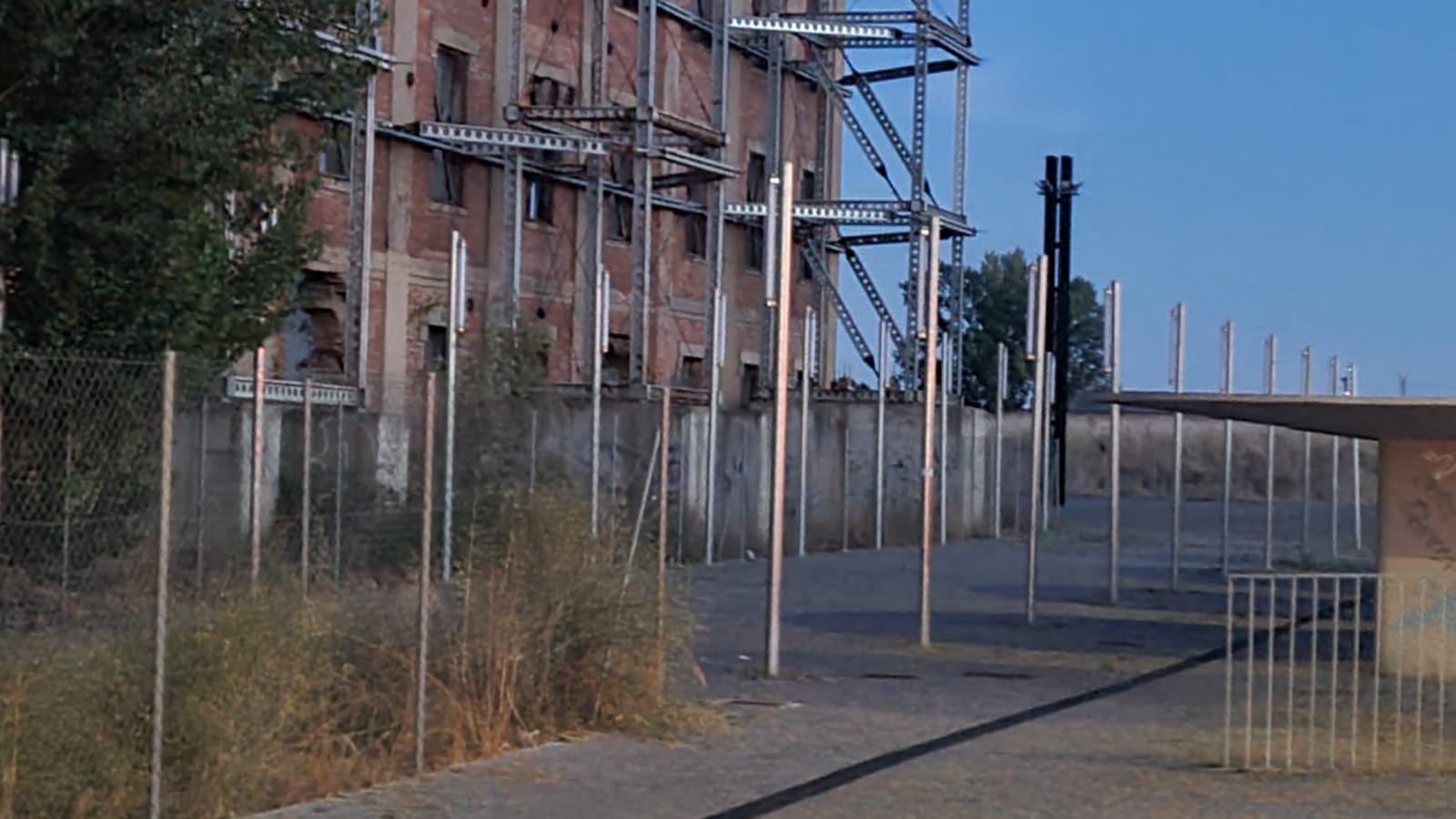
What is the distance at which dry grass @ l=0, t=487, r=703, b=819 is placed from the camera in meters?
10.5

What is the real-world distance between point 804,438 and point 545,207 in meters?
7.76

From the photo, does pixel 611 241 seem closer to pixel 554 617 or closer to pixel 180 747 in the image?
pixel 554 617

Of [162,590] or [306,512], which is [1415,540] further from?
[162,590]

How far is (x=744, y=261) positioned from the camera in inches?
1980

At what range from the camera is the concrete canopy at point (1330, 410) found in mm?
17484

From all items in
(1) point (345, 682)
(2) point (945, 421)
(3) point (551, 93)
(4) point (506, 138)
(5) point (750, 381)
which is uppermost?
(3) point (551, 93)

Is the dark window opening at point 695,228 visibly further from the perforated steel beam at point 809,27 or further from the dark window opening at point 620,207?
the perforated steel beam at point 809,27

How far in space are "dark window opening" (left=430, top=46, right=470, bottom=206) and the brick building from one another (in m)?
0.03

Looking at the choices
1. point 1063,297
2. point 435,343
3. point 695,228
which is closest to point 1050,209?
point 1063,297

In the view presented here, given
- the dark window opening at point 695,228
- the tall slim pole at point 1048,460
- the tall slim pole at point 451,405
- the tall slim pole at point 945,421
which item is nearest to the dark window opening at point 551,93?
the dark window opening at point 695,228

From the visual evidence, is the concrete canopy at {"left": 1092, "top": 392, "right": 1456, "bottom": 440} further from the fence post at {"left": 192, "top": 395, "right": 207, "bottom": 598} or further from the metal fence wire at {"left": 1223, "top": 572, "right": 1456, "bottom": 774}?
the fence post at {"left": 192, "top": 395, "right": 207, "bottom": 598}

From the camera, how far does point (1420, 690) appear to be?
17578 millimetres

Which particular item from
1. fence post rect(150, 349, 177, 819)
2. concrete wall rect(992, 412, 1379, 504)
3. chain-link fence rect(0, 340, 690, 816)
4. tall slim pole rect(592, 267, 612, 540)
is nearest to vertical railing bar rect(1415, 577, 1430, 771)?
chain-link fence rect(0, 340, 690, 816)

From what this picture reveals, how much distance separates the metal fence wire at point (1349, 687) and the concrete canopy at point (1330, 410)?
1.35 metres
